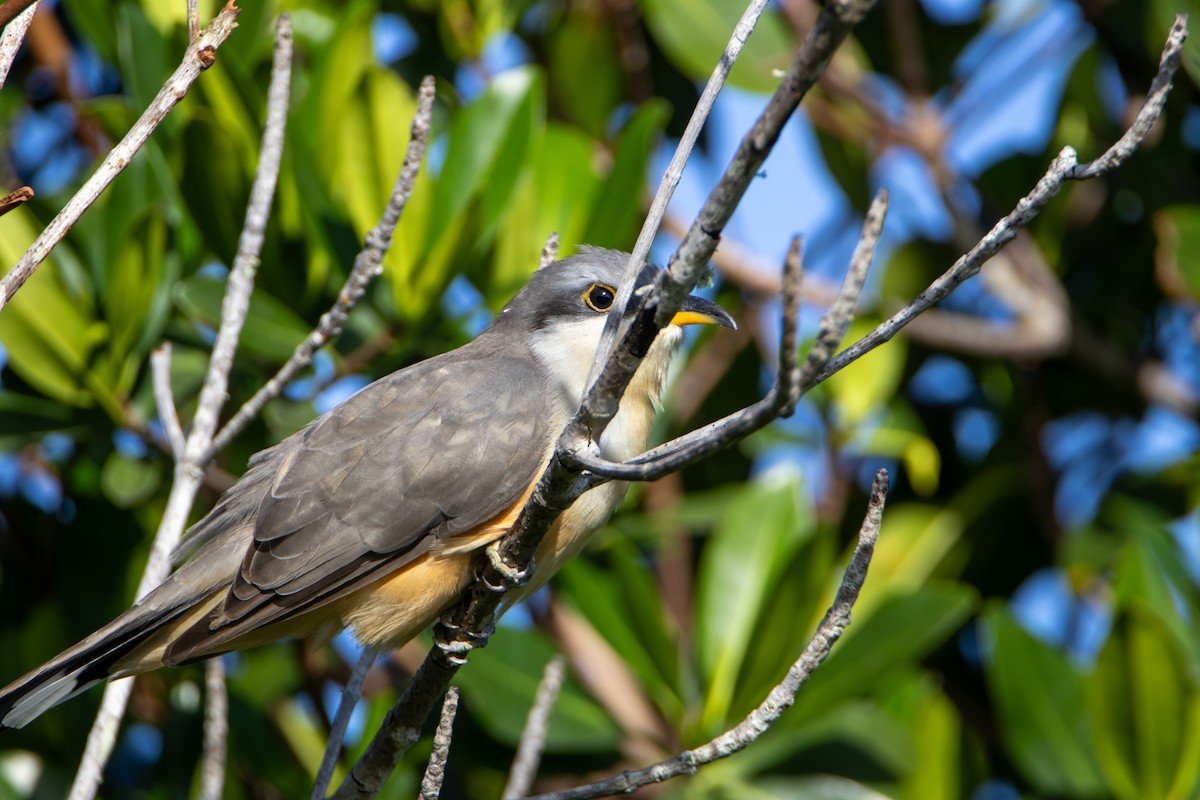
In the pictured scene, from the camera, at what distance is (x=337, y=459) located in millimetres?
4090

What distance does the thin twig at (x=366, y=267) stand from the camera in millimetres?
3438

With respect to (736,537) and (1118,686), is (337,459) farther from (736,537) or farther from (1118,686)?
(1118,686)

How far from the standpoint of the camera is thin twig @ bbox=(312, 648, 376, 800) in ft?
11.3

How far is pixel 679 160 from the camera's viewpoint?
8.74 feet

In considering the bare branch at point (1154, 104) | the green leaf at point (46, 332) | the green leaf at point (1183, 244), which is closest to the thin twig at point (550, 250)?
the green leaf at point (46, 332)

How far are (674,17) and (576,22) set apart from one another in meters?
0.61

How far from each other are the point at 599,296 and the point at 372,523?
1240 millimetres

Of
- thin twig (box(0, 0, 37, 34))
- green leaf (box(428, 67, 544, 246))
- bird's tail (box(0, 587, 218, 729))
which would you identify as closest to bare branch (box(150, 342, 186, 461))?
bird's tail (box(0, 587, 218, 729))

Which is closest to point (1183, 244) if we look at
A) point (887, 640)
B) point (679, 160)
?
point (887, 640)

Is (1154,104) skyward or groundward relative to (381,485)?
groundward

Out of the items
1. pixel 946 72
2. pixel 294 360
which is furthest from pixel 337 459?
pixel 946 72

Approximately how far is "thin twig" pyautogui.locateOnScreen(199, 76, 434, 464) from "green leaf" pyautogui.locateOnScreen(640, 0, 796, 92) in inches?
87.1

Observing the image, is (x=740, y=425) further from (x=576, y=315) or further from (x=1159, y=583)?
(x=1159, y=583)

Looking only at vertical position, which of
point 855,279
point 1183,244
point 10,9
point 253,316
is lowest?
point 855,279
